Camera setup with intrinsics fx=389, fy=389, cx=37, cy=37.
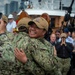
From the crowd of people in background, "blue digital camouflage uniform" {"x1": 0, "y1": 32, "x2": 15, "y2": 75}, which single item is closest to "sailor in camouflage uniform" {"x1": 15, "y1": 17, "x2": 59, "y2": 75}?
the crowd of people in background

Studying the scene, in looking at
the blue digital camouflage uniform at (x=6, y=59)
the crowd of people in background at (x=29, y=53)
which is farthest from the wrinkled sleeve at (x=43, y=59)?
the blue digital camouflage uniform at (x=6, y=59)

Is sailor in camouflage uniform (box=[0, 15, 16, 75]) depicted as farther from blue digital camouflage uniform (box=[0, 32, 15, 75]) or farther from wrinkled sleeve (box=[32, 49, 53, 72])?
wrinkled sleeve (box=[32, 49, 53, 72])

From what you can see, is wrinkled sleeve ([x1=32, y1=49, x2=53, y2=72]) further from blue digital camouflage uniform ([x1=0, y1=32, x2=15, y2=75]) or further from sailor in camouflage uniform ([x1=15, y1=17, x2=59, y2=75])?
blue digital camouflage uniform ([x1=0, y1=32, x2=15, y2=75])

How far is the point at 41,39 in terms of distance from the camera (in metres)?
3.82

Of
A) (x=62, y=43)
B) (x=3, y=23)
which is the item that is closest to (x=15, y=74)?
(x=3, y=23)

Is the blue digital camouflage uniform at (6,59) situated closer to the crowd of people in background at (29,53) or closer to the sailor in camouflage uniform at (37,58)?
the crowd of people in background at (29,53)

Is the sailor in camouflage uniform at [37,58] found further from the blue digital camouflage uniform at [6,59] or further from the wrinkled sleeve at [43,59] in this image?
the blue digital camouflage uniform at [6,59]

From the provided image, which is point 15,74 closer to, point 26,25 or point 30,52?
point 30,52

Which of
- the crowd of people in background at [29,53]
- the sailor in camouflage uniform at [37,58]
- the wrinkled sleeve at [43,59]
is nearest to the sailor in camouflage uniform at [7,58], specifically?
the crowd of people in background at [29,53]

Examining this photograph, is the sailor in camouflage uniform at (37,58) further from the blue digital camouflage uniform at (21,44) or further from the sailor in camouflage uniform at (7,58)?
the sailor in camouflage uniform at (7,58)

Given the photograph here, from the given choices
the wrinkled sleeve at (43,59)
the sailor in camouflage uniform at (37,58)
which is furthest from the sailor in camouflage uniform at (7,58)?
the wrinkled sleeve at (43,59)

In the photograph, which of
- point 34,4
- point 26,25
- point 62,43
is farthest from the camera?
point 34,4

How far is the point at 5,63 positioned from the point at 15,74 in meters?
0.15

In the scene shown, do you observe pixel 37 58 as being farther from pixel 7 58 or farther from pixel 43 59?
pixel 7 58
